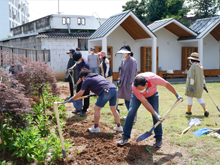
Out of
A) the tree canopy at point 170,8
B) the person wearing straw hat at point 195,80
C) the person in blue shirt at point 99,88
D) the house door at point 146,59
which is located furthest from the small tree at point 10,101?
the tree canopy at point 170,8

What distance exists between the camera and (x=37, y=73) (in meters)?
6.29

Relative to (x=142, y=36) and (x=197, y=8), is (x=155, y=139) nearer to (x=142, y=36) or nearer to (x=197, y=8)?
(x=142, y=36)

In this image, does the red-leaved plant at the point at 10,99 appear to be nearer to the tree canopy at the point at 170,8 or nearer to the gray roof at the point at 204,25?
the gray roof at the point at 204,25

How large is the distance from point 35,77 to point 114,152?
302cm

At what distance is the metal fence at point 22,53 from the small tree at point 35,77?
0.47 m

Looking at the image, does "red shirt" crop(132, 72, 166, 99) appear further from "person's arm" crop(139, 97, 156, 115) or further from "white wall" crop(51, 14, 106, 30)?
"white wall" crop(51, 14, 106, 30)

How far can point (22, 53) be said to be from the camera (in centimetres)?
1086

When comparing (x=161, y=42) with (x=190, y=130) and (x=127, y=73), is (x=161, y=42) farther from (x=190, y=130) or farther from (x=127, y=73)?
(x=190, y=130)

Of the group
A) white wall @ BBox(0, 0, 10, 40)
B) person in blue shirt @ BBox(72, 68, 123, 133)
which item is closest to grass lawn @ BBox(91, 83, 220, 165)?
person in blue shirt @ BBox(72, 68, 123, 133)

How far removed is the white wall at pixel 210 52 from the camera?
18.5 metres

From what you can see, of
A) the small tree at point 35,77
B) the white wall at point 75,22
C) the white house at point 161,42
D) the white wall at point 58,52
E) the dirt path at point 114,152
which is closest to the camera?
the dirt path at point 114,152

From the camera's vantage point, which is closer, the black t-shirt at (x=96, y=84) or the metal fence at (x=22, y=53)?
the black t-shirt at (x=96, y=84)

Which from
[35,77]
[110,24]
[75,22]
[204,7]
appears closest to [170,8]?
[204,7]

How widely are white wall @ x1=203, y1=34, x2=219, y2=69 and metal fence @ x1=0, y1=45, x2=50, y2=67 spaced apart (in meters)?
11.3
